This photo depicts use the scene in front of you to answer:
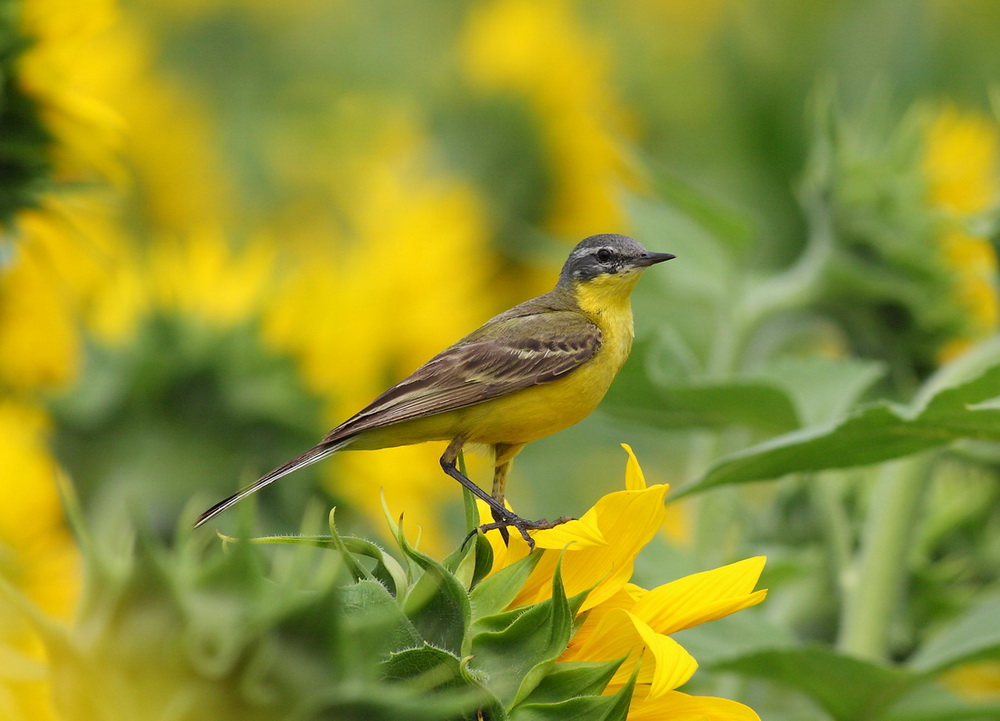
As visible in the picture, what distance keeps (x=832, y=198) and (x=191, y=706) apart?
2.28 m

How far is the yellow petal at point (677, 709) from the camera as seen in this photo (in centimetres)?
138

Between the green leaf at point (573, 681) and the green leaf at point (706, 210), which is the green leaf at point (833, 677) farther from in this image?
the green leaf at point (706, 210)

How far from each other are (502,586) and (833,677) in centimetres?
77

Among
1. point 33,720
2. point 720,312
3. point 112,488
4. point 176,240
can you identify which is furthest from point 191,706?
point 176,240

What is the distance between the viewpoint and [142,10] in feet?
21.4

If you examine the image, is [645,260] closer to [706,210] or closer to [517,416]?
[706,210]

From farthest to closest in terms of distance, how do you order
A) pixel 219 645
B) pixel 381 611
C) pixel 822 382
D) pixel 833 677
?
pixel 822 382, pixel 833 677, pixel 381 611, pixel 219 645

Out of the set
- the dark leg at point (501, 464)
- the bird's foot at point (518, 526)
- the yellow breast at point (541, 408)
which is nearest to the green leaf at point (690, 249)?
the yellow breast at point (541, 408)

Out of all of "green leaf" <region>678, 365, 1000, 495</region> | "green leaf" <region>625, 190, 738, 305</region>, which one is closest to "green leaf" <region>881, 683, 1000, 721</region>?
"green leaf" <region>678, 365, 1000, 495</region>

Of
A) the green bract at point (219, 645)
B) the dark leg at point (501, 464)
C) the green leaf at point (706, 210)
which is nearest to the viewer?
the green bract at point (219, 645)

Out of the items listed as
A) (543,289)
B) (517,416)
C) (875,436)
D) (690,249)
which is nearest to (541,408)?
(517,416)

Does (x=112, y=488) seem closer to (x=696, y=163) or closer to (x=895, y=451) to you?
(x=895, y=451)

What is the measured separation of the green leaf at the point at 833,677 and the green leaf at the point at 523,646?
2.14 ft

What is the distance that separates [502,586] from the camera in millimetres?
1380
